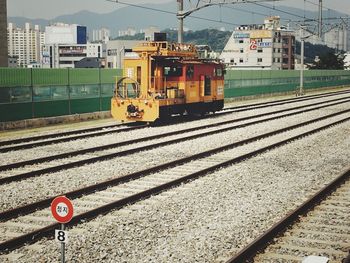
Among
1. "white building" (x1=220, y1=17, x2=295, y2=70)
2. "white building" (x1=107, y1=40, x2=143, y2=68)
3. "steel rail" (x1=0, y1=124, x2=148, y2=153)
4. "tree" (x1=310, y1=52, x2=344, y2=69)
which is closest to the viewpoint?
"steel rail" (x1=0, y1=124, x2=148, y2=153)

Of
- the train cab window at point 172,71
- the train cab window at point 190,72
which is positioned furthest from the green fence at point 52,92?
the train cab window at point 190,72

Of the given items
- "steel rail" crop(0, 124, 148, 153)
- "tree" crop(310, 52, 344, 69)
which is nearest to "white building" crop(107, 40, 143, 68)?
"tree" crop(310, 52, 344, 69)

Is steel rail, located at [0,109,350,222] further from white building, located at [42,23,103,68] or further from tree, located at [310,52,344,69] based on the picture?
white building, located at [42,23,103,68]

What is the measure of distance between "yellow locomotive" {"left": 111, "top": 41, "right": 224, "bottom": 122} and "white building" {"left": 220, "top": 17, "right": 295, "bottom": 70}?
123 m

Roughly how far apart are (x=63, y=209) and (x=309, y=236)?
4.29m

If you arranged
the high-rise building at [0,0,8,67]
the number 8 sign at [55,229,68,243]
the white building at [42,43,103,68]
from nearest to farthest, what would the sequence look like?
the number 8 sign at [55,229,68,243]
the high-rise building at [0,0,8,67]
the white building at [42,43,103,68]

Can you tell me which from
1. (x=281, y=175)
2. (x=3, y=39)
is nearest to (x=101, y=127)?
(x=281, y=175)

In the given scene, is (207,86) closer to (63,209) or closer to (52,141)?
(52,141)

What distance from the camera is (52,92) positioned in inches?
1005

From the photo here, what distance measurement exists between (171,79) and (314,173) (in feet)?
43.0

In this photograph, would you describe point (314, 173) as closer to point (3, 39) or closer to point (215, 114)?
point (215, 114)

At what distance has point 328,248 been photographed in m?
7.88

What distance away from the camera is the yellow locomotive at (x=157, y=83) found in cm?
2417

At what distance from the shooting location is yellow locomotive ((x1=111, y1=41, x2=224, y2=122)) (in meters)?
24.2
